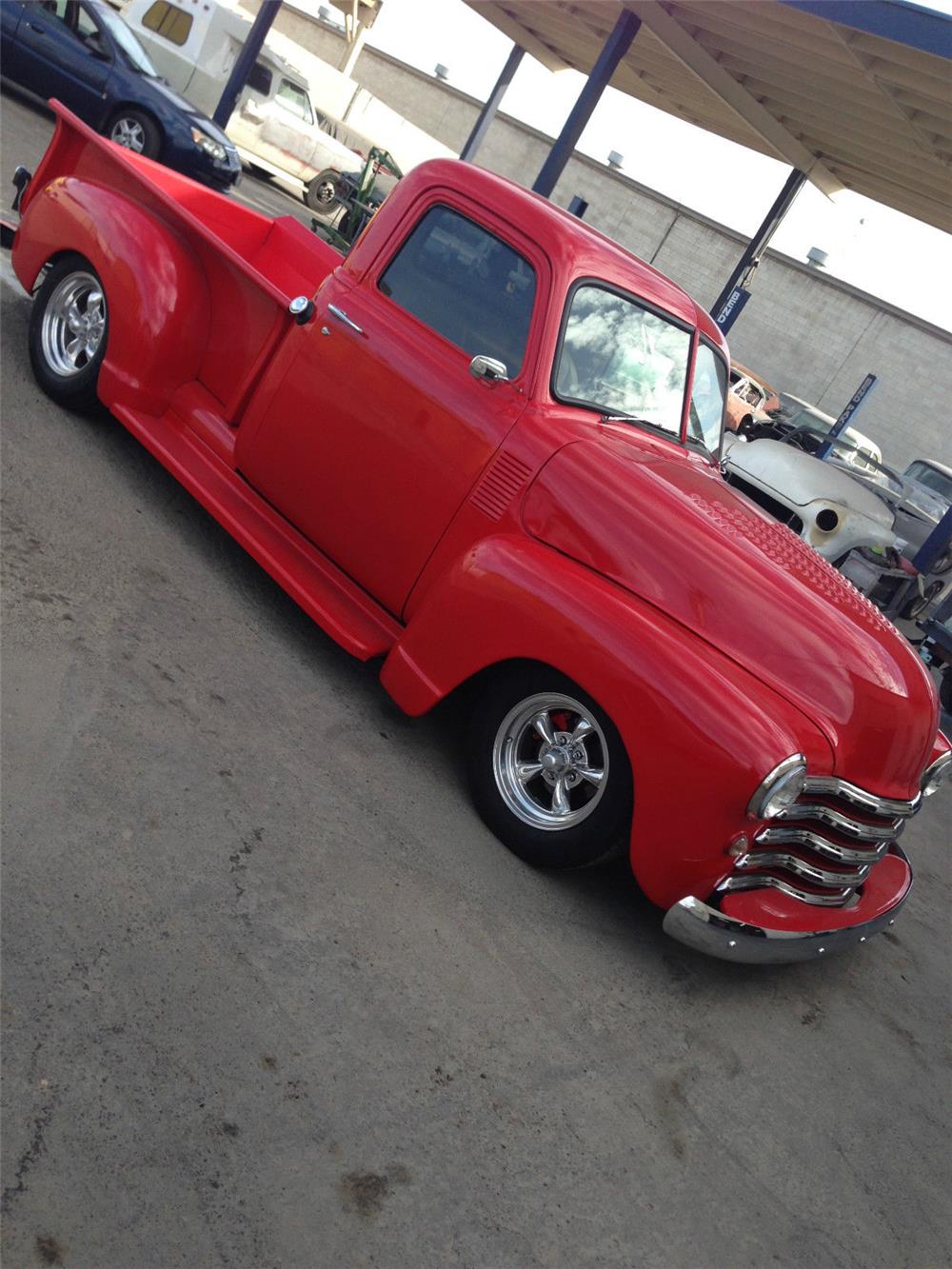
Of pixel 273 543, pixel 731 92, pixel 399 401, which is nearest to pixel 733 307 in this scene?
pixel 731 92

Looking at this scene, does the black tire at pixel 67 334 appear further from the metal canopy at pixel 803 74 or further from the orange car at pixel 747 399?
the orange car at pixel 747 399

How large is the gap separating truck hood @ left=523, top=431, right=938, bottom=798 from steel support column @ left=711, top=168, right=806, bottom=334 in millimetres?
15771

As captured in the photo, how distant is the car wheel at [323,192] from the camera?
1945 centimetres

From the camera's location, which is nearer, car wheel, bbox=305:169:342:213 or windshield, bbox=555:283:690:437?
windshield, bbox=555:283:690:437

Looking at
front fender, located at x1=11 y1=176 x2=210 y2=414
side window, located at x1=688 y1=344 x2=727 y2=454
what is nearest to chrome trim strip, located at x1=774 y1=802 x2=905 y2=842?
side window, located at x1=688 y1=344 x2=727 y2=454

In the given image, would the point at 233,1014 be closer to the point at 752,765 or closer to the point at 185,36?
the point at 752,765

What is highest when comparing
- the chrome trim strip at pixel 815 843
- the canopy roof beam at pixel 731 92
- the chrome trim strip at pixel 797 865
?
the canopy roof beam at pixel 731 92

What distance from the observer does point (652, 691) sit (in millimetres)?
3506

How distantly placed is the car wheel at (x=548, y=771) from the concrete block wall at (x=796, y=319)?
3253 centimetres

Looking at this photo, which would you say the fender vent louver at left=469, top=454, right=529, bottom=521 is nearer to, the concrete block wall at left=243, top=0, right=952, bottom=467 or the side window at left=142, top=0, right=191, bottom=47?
A: the side window at left=142, top=0, right=191, bottom=47

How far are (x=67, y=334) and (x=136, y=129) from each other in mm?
10271

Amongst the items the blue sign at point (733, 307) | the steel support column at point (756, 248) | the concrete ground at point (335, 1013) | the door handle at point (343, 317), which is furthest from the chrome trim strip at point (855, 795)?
the steel support column at point (756, 248)

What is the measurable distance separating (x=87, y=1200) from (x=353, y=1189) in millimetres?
588

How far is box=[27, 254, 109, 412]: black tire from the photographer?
5.37m
